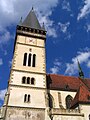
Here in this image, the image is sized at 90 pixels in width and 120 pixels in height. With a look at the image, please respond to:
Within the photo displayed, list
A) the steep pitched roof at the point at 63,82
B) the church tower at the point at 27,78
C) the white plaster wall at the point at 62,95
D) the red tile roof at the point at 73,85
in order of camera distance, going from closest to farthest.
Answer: the church tower at the point at 27,78, the red tile roof at the point at 73,85, the white plaster wall at the point at 62,95, the steep pitched roof at the point at 63,82

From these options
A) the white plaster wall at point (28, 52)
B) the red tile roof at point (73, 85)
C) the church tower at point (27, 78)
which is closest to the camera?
the church tower at point (27, 78)

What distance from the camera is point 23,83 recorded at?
88.6 ft

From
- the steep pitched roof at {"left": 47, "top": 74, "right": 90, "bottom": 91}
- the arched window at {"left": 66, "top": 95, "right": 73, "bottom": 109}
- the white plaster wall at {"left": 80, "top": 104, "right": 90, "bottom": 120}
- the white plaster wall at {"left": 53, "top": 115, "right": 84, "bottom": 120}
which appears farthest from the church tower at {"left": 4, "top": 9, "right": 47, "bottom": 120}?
the white plaster wall at {"left": 80, "top": 104, "right": 90, "bottom": 120}

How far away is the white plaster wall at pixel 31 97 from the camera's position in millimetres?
24781

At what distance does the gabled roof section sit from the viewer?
119 feet

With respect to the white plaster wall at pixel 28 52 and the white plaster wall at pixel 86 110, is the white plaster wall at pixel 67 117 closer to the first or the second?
the white plaster wall at pixel 86 110

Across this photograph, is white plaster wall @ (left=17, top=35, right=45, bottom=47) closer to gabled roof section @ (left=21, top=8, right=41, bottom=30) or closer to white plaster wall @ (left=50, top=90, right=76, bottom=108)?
gabled roof section @ (left=21, top=8, right=41, bottom=30)

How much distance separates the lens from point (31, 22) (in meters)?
37.5

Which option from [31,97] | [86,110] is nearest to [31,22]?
[31,97]

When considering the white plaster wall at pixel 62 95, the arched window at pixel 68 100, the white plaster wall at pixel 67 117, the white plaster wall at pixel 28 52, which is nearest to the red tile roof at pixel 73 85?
the white plaster wall at pixel 62 95

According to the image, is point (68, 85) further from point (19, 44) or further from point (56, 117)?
point (19, 44)

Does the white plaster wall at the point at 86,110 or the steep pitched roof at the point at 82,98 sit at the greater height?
the steep pitched roof at the point at 82,98

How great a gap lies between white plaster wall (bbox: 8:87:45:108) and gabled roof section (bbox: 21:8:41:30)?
48.3ft

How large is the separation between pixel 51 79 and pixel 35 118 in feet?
32.0
